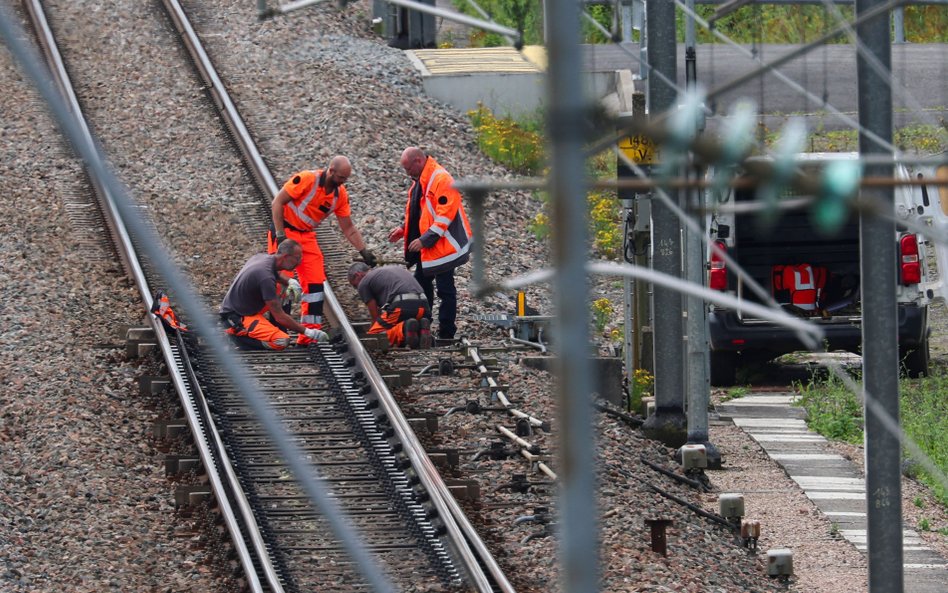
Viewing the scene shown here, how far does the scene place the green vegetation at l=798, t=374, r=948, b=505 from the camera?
12.1 metres

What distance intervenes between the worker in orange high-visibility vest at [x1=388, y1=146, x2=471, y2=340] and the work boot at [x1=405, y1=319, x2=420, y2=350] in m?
0.50

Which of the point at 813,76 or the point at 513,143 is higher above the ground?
the point at 813,76

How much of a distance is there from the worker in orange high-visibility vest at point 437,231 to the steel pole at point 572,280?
973 centimetres

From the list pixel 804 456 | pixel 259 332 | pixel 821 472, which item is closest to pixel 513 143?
pixel 259 332

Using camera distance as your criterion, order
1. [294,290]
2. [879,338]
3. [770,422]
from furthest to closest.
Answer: [770,422], [294,290], [879,338]

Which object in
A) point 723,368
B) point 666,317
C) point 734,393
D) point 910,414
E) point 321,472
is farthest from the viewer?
point 723,368

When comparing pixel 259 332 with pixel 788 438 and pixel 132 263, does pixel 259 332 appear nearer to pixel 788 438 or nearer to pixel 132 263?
pixel 132 263

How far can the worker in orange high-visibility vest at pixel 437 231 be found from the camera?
1344 centimetres

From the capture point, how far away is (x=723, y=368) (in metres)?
15.6

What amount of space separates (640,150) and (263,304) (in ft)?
10.1

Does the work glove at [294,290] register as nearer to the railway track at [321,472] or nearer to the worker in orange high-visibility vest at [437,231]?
A: the railway track at [321,472]

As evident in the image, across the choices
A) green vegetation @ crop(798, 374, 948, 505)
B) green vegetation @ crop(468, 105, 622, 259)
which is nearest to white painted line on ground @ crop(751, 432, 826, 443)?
green vegetation @ crop(798, 374, 948, 505)

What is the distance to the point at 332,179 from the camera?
13.0 metres

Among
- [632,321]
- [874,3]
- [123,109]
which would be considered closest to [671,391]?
[632,321]
